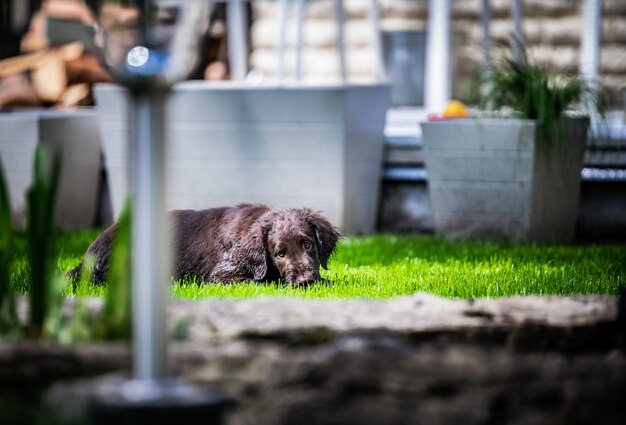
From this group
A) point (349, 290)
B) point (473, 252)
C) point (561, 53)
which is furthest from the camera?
point (561, 53)

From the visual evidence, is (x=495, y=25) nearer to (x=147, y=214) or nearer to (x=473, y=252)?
(x=473, y=252)

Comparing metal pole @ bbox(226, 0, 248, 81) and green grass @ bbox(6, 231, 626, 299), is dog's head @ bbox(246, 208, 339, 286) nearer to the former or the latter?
green grass @ bbox(6, 231, 626, 299)

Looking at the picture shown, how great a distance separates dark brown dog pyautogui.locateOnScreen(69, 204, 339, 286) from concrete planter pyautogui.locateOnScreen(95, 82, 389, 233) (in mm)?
1793

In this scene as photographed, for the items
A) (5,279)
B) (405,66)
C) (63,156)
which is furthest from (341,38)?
(5,279)

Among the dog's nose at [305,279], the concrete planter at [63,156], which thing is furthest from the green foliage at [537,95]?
the concrete planter at [63,156]

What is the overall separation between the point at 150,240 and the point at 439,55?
6541mm

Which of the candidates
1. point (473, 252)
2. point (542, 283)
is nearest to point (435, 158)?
point (473, 252)

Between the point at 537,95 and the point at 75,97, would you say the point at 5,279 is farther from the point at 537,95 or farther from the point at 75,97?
the point at 75,97

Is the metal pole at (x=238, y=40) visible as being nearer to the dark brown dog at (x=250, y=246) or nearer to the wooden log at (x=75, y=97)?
the wooden log at (x=75, y=97)

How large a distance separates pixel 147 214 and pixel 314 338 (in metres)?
0.59

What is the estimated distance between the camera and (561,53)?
955cm

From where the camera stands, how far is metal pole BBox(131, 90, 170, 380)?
2375 millimetres

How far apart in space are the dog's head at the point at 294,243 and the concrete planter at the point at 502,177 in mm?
1993

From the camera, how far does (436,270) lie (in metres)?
5.73
